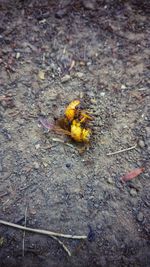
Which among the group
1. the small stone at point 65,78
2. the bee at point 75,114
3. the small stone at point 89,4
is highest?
the small stone at point 89,4

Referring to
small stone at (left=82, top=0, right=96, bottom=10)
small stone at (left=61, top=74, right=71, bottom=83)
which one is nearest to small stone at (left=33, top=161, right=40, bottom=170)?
small stone at (left=61, top=74, right=71, bottom=83)

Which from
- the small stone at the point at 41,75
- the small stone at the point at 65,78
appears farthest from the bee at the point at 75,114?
the small stone at the point at 41,75

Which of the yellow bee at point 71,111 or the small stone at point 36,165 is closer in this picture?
the small stone at point 36,165

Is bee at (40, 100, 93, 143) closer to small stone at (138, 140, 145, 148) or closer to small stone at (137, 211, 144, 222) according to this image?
small stone at (138, 140, 145, 148)

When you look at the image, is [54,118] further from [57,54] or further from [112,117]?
[57,54]

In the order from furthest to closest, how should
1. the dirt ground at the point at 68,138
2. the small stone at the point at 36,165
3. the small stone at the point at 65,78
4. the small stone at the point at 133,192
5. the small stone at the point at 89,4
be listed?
the small stone at the point at 89,4, the small stone at the point at 65,78, the small stone at the point at 36,165, the small stone at the point at 133,192, the dirt ground at the point at 68,138

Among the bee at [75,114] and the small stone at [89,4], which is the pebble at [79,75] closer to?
the bee at [75,114]
